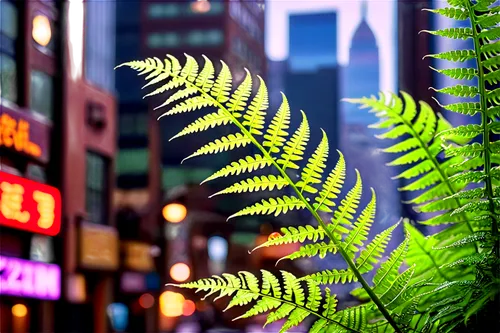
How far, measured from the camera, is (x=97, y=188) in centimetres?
1789

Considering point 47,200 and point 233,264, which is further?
point 233,264

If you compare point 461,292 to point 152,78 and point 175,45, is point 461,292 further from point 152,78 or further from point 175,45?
point 175,45

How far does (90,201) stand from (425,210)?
1723cm

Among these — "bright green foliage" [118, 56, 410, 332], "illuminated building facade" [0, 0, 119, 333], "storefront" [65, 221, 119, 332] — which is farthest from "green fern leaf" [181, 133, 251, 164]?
"storefront" [65, 221, 119, 332]

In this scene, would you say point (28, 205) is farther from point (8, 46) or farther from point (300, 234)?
point (300, 234)

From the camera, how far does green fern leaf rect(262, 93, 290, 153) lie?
0.45 metres

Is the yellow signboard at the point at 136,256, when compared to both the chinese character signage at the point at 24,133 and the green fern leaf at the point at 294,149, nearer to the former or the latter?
the chinese character signage at the point at 24,133

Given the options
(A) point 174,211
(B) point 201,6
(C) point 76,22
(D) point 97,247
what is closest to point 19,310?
(D) point 97,247

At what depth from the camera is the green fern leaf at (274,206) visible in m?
0.45

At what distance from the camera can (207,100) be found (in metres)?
0.46

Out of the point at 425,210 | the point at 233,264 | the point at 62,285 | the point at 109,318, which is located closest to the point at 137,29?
the point at 233,264

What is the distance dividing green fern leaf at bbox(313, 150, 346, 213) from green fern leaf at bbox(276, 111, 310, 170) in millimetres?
20

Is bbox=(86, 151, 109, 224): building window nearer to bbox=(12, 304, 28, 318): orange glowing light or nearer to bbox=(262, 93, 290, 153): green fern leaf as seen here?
bbox=(12, 304, 28, 318): orange glowing light

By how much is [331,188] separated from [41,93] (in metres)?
14.7
